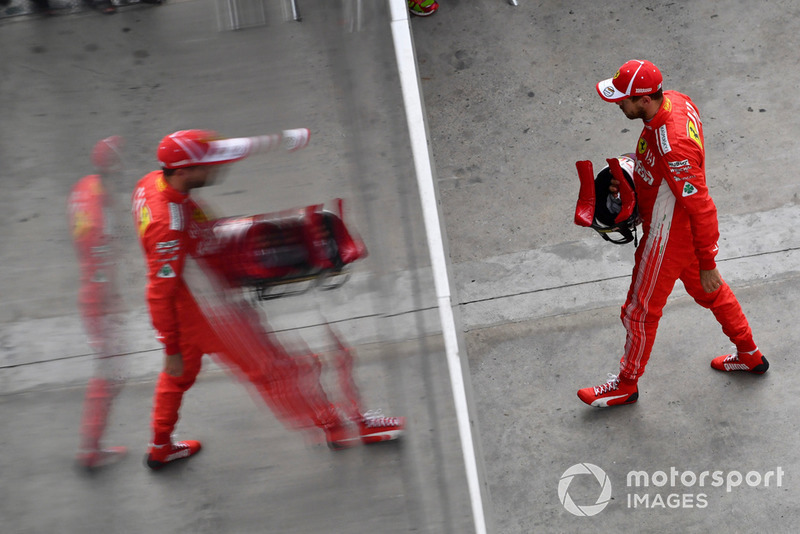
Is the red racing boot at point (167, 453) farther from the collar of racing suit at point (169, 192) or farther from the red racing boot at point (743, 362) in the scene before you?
the red racing boot at point (743, 362)

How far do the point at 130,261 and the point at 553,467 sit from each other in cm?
192

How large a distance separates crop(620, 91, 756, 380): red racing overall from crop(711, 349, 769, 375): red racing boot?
54mm

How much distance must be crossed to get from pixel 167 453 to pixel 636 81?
2138mm

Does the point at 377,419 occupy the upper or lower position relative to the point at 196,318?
lower

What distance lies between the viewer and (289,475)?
2.68m

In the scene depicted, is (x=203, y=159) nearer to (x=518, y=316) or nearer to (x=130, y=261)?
(x=130, y=261)

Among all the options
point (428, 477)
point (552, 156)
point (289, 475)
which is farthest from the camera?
point (552, 156)

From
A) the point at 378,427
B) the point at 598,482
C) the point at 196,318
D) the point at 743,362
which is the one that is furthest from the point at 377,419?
the point at 743,362

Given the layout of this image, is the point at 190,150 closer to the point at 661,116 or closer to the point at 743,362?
the point at 661,116

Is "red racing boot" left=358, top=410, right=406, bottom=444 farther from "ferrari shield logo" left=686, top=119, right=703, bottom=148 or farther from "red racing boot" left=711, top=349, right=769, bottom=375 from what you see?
"red racing boot" left=711, top=349, right=769, bottom=375

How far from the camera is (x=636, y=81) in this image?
9.66 feet

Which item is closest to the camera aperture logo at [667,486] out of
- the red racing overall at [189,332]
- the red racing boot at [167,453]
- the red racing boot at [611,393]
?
the red racing boot at [611,393]

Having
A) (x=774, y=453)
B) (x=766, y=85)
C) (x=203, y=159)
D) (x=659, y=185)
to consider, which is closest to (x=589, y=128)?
(x=766, y=85)

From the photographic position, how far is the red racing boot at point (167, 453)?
2736 millimetres
